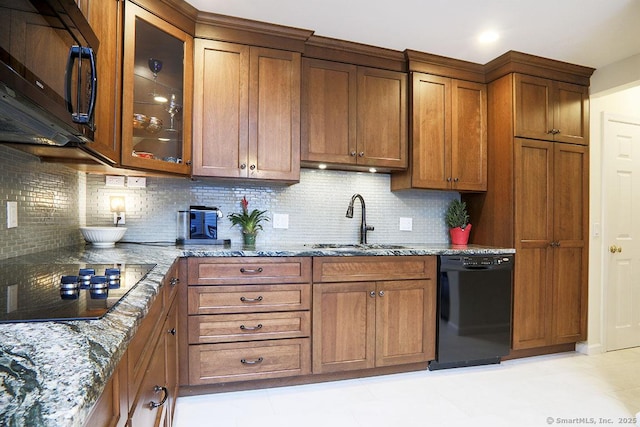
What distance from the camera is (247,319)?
2.12m

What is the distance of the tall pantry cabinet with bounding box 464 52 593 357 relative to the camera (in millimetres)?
2730

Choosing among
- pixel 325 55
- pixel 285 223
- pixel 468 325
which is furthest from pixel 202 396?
pixel 325 55

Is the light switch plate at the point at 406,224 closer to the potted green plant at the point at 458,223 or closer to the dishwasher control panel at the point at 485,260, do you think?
the potted green plant at the point at 458,223

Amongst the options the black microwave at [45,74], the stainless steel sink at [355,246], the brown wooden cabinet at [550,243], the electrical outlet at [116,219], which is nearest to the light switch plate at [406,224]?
the stainless steel sink at [355,246]

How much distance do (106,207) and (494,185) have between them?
9.70 ft

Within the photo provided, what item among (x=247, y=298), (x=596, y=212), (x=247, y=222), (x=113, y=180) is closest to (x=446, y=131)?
(x=596, y=212)

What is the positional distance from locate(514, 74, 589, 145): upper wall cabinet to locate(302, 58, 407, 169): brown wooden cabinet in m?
0.93

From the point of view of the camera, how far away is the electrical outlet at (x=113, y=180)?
2.41 m

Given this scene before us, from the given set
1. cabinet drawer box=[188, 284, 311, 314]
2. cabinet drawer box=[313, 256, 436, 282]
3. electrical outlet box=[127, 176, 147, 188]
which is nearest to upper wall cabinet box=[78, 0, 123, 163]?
electrical outlet box=[127, 176, 147, 188]

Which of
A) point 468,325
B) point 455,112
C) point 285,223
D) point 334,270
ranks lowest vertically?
point 468,325

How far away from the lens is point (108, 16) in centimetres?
168

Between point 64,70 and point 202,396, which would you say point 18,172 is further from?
point 202,396

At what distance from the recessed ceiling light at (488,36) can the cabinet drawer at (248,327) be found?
225cm

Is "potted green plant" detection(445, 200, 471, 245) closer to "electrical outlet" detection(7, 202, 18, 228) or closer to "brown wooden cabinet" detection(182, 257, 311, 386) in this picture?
"brown wooden cabinet" detection(182, 257, 311, 386)
